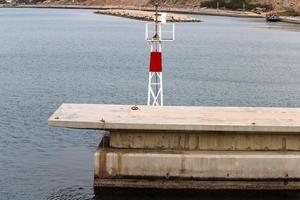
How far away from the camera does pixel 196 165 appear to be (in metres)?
17.0

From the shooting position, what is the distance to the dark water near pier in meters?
19.4

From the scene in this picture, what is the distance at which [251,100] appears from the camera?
3625 centimetres

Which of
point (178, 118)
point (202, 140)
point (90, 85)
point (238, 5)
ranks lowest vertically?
point (90, 85)

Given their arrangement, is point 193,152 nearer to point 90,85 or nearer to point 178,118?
point 178,118

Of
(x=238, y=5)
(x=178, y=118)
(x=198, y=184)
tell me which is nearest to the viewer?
(x=198, y=184)

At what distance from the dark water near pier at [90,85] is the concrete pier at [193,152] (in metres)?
0.50

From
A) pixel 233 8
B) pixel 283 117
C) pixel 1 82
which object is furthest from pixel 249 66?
pixel 233 8

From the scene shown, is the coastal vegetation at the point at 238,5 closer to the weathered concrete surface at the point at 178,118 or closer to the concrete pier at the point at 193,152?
the weathered concrete surface at the point at 178,118

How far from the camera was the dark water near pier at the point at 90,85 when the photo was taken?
63.6 feet

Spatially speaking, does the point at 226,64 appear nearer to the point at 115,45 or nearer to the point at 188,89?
the point at 188,89

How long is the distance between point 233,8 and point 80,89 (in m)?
156

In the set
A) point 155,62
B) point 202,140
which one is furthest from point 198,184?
point 155,62

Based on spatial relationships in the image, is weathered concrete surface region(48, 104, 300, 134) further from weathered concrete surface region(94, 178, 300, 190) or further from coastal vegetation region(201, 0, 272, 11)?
coastal vegetation region(201, 0, 272, 11)

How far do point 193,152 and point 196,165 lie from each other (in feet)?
1.24
